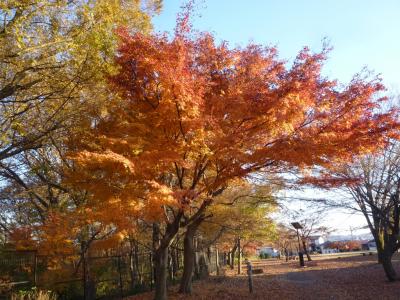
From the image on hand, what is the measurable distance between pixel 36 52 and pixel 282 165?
24.7 ft

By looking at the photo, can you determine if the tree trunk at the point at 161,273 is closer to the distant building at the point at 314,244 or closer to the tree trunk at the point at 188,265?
the tree trunk at the point at 188,265

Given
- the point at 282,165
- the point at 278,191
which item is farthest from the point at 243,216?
the point at 282,165

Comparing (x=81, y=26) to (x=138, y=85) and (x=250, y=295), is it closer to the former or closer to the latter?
(x=138, y=85)

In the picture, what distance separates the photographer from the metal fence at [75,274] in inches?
552

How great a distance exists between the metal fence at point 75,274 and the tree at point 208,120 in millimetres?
5582

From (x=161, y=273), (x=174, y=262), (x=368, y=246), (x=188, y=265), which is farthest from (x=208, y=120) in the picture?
(x=368, y=246)

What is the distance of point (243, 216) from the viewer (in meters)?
22.5

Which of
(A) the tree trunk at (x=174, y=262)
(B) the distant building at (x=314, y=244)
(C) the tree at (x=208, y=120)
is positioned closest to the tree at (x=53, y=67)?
(C) the tree at (x=208, y=120)

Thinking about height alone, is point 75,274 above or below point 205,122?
below

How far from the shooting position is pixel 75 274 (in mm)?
15898

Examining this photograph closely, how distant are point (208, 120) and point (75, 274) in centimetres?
1058

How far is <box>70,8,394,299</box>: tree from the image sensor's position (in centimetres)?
940

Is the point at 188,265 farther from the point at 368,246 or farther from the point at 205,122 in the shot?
the point at 368,246

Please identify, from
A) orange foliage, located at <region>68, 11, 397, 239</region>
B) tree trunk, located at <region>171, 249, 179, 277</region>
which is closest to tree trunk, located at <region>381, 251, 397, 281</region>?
orange foliage, located at <region>68, 11, 397, 239</region>
